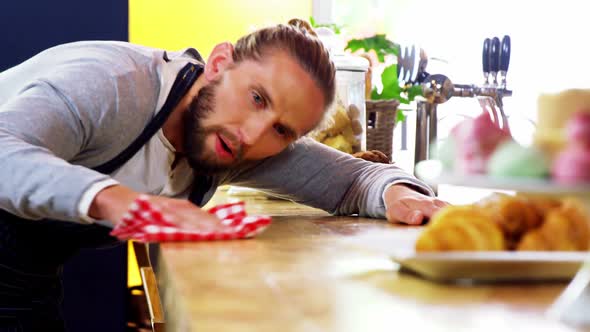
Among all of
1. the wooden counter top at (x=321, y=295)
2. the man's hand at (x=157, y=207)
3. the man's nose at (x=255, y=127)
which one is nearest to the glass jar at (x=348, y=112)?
the man's nose at (x=255, y=127)

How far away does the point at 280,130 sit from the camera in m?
1.32

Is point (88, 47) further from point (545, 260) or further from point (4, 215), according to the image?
point (545, 260)

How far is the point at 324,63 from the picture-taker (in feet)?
4.42

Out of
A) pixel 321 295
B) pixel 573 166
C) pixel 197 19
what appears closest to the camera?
pixel 573 166

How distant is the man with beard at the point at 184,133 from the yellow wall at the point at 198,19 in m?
1.47

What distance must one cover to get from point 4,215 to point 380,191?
62cm

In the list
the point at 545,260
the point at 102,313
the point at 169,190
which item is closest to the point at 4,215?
the point at 169,190

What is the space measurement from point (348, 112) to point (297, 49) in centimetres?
51

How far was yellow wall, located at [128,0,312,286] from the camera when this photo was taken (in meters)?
2.90

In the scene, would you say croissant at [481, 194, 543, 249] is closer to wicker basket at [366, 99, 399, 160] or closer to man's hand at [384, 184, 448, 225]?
man's hand at [384, 184, 448, 225]

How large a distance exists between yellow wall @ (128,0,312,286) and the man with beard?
4.83 ft

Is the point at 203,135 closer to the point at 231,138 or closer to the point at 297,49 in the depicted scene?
the point at 231,138

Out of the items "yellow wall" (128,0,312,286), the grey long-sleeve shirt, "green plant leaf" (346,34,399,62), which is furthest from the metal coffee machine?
"yellow wall" (128,0,312,286)

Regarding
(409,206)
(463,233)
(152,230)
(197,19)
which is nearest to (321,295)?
(463,233)
